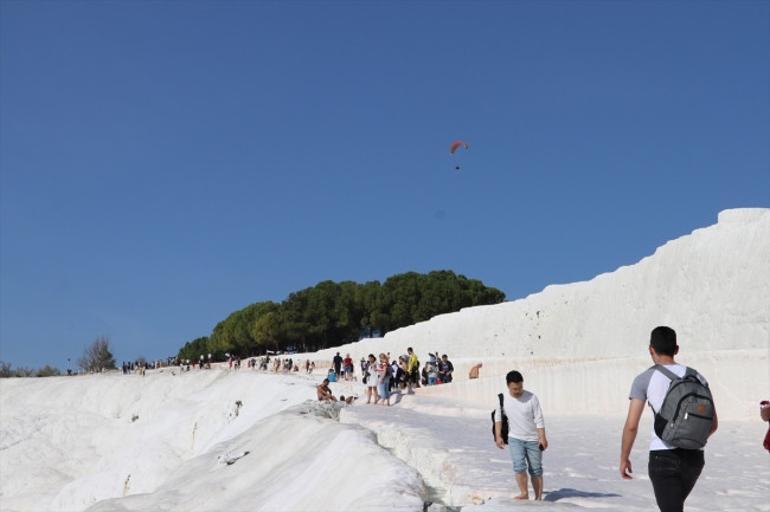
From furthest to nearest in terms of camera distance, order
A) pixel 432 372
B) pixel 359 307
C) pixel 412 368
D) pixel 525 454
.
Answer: pixel 359 307 < pixel 432 372 < pixel 412 368 < pixel 525 454

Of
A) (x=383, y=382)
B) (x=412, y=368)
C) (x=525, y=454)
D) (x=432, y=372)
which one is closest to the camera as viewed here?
(x=525, y=454)

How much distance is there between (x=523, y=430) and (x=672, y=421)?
3.23 meters

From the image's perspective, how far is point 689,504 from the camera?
8.59 metres

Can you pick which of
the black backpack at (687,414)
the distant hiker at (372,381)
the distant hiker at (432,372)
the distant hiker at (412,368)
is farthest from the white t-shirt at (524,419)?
the distant hiker at (432,372)

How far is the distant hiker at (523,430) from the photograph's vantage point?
26.2 feet

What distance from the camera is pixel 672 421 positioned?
4883 millimetres

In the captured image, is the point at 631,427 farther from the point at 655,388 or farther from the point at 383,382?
the point at 383,382

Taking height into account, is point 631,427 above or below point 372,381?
below

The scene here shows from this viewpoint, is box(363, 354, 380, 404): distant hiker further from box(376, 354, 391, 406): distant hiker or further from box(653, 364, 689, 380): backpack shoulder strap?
box(653, 364, 689, 380): backpack shoulder strap

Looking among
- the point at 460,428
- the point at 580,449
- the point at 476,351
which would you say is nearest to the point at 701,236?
the point at 476,351

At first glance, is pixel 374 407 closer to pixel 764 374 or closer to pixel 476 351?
pixel 764 374

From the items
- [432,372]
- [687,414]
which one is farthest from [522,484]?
[432,372]

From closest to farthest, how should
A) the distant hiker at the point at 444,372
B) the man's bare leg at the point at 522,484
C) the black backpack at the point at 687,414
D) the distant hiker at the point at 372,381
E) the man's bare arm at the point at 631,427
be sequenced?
the black backpack at the point at 687,414, the man's bare arm at the point at 631,427, the man's bare leg at the point at 522,484, the distant hiker at the point at 372,381, the distant hiker at the point at 444,372

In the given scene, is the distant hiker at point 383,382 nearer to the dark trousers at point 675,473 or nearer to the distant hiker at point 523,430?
the distant hiker at point 523,430
